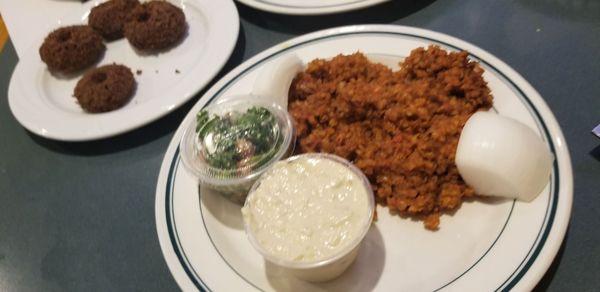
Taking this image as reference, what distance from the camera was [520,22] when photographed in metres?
2.20

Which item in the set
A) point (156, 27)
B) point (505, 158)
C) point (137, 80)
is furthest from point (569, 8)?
point (137, 80)

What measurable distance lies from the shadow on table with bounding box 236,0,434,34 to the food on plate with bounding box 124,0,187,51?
1.51 feet

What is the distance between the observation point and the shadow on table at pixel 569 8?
214 cm

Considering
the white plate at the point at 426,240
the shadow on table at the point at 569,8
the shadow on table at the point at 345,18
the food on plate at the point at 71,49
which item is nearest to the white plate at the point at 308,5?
the shadow on table at the point at 345,18

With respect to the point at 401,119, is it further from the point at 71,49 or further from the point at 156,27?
the point at 71,49

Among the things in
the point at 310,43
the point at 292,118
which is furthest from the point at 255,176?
the point at 310,43

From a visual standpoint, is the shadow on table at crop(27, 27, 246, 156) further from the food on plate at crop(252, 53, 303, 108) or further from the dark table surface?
the food on plate at crop(252, 53, 303, 108)

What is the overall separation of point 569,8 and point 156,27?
2.08 metres

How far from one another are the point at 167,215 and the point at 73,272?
1.59 ft

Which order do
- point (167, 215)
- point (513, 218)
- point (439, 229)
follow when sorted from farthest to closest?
point (167, 215) < point (439, 229) < point (513, 218)

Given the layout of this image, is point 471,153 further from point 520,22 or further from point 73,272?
point 73,272

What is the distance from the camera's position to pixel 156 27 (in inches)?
98.2

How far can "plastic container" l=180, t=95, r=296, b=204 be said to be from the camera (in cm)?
168

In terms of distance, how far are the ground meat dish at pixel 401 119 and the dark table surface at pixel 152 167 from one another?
1.30 feet
